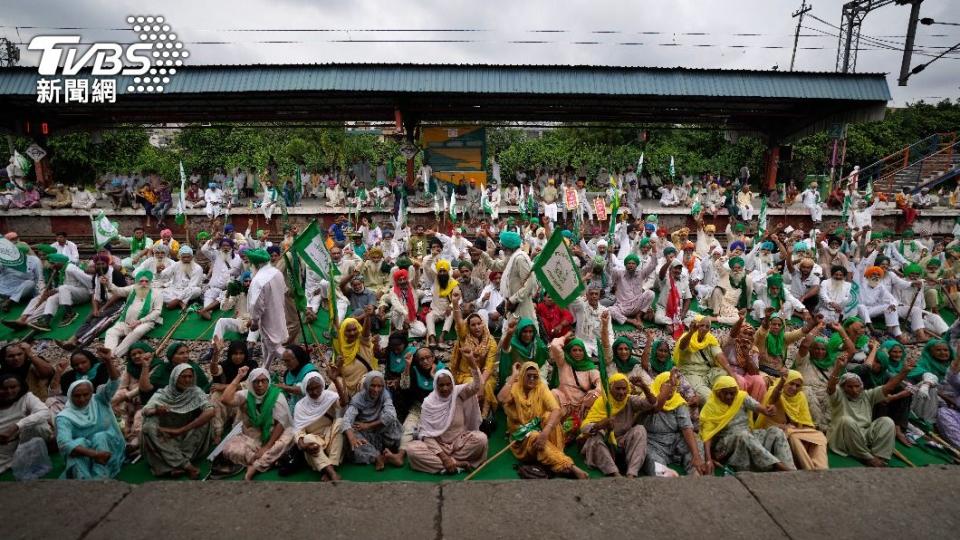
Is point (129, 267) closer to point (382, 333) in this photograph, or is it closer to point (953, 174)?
point (382, 333)

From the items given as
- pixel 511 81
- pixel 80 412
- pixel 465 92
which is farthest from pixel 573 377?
pixel 511 81

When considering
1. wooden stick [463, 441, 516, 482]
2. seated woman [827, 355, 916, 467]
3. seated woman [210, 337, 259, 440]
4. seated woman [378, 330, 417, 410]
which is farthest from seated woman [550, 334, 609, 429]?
seated woman [210, 337, 259, 440]

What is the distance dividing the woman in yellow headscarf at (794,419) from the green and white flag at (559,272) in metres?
1.78

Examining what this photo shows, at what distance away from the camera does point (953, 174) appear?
17.8 meters

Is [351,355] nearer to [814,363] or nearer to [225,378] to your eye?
[225,378]

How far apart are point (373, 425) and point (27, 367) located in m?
2.95

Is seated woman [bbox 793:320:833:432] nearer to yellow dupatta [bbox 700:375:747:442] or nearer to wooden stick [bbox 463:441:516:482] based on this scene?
yellow dupatta [bbox 700:375:747:442]

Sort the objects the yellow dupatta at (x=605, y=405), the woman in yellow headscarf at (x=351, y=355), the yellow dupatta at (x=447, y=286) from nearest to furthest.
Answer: the yellow dupatta at (x=605, y=405) < the woman in yellow headscarf at (x=351, y=355) < the yellow dupatta at (x=447, y=286)

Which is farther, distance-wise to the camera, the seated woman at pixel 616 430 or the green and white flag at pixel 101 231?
the green and white flag at pixel 101 231

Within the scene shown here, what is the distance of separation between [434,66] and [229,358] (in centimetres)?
1001

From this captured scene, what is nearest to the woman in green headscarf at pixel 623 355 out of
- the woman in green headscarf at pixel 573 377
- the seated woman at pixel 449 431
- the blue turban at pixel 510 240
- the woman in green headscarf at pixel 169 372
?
the woman in green headscarf at pixel 573 377

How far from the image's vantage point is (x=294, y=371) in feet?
14.8

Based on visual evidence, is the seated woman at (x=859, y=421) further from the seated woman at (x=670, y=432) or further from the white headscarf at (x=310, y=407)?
the white headscarf at (x=310, y=407)

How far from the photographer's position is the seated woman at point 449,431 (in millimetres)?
3984
